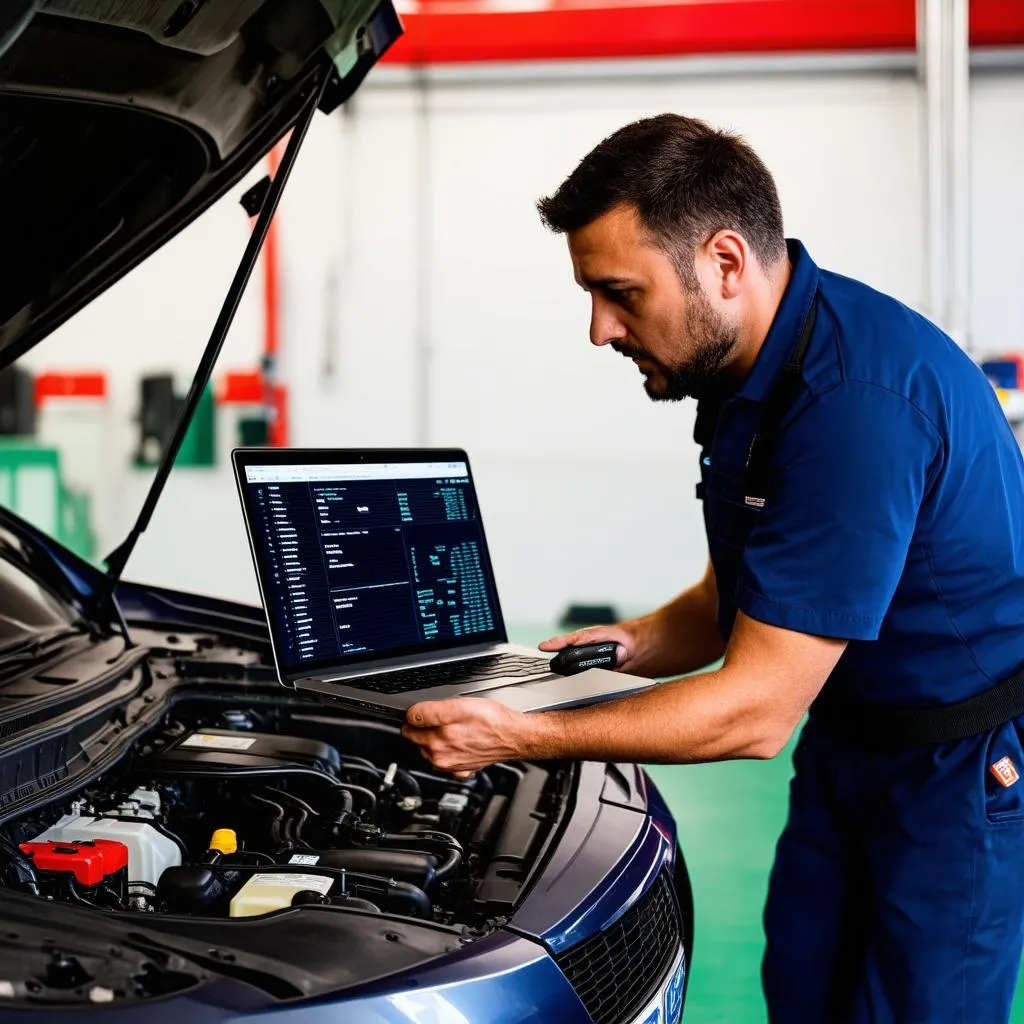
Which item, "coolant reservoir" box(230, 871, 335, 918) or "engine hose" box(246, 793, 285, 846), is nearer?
"coolant reservoir" box(230, 871, 335, 918)

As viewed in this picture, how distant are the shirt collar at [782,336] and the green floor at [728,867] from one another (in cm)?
145

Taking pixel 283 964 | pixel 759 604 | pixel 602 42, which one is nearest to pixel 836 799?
pixel 759 604

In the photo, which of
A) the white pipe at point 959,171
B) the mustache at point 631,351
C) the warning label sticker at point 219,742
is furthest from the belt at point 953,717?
the white pipe at point 959,171

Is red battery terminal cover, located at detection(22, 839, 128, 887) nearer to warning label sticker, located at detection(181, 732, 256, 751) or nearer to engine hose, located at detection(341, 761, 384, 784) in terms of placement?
warning label sticker, located at detection(181, 732, 256, 751)

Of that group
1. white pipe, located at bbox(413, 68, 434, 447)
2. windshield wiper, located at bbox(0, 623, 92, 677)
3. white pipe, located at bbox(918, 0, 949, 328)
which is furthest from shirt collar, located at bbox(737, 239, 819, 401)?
white pipe, located at bbox(413, 68, 434, 447)

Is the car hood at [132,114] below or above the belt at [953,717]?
above

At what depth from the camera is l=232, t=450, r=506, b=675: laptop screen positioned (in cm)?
160

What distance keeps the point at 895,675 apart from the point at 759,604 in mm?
260

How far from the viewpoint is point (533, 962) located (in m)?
1.19

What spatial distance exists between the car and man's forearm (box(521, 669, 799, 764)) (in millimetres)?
161

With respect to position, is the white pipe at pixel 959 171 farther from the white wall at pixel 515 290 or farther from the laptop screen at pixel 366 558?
the laptop screen at pixel 366 558

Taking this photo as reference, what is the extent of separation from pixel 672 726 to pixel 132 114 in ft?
3.79

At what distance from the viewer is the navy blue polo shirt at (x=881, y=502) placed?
1356 mm

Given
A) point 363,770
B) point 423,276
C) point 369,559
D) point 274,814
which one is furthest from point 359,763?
point 423,276
